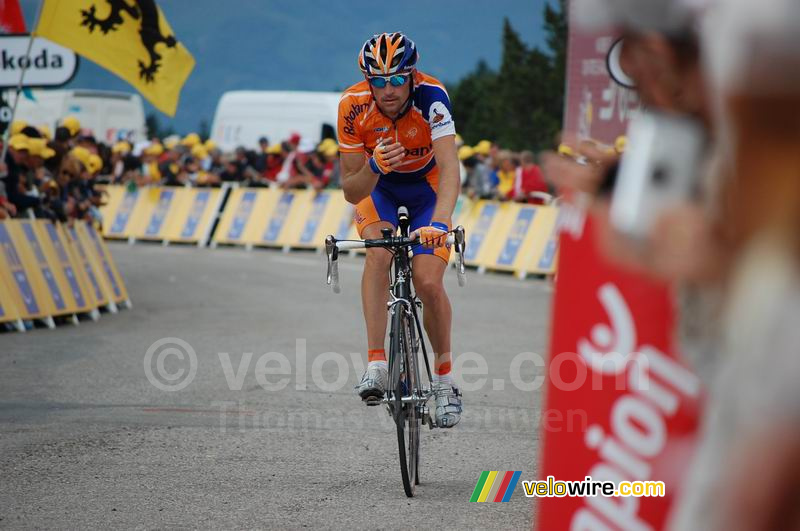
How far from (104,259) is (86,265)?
694mm

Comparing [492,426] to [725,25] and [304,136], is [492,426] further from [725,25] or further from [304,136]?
[304,136]

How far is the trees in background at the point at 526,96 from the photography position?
203 feet

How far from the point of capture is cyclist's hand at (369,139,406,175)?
20.4 feet

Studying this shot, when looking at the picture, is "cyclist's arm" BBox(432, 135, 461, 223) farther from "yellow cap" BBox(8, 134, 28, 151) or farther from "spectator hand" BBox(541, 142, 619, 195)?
"yellow cap" BBox(8, 134, 28, 151)

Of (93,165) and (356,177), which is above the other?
(356,177)

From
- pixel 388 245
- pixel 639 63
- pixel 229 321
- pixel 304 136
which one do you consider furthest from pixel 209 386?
pixel 304 136

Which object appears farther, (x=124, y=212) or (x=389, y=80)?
(x=124, y=212)

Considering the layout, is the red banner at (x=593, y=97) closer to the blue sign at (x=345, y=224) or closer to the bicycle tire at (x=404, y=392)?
the bicycle tire at (x=404, y=392)

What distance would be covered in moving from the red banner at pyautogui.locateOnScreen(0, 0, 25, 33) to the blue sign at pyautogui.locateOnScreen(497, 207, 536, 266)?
29.6ft

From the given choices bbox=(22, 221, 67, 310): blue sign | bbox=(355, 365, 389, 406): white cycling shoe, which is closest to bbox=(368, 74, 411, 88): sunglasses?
bbox=(355, 365, 389, 406): white cycling shoe

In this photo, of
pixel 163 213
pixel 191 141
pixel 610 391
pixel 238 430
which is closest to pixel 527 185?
pixel 163 213

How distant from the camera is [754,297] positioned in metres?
1.66

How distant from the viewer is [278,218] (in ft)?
88.3

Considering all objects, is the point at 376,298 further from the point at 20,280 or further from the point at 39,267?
the point at 39,267
